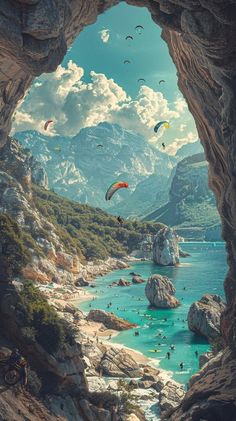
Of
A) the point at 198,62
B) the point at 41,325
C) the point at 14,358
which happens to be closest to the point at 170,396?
the point at 41,325

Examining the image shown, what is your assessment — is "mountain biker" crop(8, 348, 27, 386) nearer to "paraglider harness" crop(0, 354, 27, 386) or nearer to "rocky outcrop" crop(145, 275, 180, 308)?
"paraglider harness" crop(0, 354, 27, 386)

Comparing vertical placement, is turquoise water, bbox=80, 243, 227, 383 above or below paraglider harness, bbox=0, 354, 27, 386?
below

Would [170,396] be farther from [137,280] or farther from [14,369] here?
[137,280]

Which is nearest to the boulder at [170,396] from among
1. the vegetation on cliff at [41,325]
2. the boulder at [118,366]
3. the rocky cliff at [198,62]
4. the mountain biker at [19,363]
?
the boulder at [118,366]

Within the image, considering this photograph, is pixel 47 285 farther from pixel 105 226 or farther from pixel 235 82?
pixel 105 226

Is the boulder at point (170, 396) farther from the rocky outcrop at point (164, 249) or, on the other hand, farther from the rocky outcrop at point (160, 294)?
the rocky outcrop at point (164, 249)

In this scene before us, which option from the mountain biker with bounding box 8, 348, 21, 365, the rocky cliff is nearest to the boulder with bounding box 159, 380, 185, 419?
the rocky cliff
